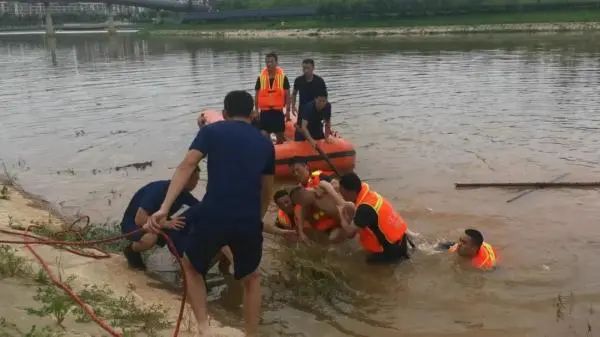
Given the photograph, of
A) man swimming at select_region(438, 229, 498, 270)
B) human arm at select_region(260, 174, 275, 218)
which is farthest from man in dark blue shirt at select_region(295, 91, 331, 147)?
human arm at select_region(260, 174, 275, 218)

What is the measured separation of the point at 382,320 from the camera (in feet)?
18.6

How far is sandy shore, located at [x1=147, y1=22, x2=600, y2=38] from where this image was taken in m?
53.8

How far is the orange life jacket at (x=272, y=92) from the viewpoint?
35.7 ft

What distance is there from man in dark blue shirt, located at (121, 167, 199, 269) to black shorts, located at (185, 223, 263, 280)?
96 cm

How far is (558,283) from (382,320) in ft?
6.69

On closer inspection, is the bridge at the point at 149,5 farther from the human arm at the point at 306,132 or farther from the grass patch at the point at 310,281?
the grass patch at the point at 310,281

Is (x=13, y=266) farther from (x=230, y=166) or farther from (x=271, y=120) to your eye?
(x=271, y=120)

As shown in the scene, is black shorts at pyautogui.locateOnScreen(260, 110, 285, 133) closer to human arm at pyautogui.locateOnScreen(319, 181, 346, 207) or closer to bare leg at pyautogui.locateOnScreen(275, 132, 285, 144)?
bare leg at pyautogui.locateOnScreen(275, 132, 285, 144)

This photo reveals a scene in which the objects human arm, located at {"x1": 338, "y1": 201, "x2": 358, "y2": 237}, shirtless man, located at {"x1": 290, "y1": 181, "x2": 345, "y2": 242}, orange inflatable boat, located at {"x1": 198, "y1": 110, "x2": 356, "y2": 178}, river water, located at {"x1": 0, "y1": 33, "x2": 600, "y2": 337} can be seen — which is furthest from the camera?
orange inflatable boat, located at {"x1": 198, "y1": 110, "x2": 356, "y2": 178}

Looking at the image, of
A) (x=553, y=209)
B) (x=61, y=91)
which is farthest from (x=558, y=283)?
(x=61, y=91)

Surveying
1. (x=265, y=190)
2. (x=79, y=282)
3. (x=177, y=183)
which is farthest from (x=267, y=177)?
(x=79, y=282)

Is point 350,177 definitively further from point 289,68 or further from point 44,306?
point 289,68

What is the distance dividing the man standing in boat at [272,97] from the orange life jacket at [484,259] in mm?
5051

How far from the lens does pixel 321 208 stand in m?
7.42
